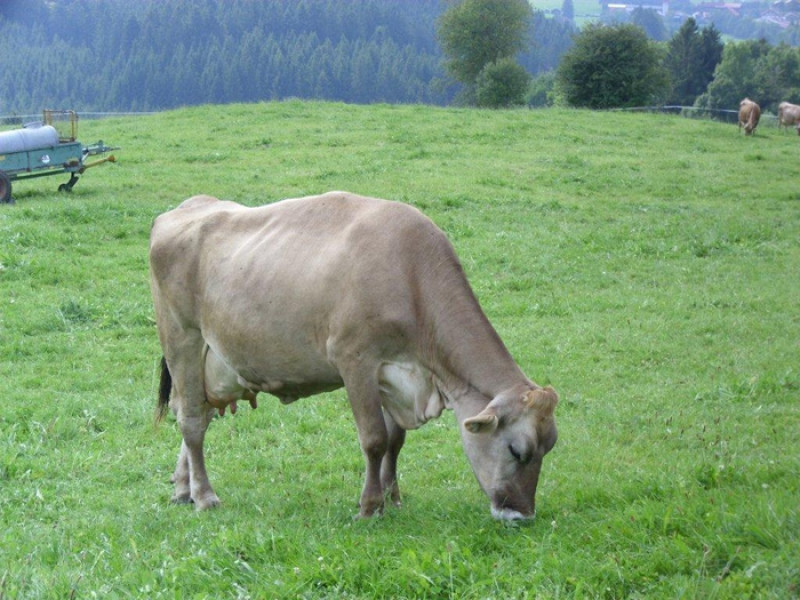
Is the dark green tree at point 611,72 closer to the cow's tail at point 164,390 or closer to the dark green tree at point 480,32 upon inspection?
the dark green tree at point 480,32

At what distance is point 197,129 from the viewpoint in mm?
29594

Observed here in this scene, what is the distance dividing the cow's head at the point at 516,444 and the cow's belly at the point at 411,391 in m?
0.48

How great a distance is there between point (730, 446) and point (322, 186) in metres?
14.7

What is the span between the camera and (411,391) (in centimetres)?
649

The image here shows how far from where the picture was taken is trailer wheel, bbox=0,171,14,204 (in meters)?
19.0

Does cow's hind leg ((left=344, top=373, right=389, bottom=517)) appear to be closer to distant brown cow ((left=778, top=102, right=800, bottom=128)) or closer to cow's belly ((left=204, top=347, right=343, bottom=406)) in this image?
cow's belly ((left=204, top=347, right=343, bottom=406))

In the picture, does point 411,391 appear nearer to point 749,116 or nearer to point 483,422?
point 483,422

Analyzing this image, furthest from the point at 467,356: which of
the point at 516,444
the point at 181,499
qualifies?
the point at 181,499

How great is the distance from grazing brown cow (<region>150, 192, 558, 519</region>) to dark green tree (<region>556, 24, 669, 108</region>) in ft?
143

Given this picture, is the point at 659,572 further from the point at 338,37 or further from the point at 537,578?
the point at 338,37

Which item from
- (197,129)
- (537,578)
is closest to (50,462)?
(537,578)

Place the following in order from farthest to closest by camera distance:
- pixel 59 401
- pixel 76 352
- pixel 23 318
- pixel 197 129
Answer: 1. pixel 197 129
2. pixel 23 318
3. pixel 76 352
4. pixel 59 401

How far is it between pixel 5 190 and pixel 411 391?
14924 millimetres

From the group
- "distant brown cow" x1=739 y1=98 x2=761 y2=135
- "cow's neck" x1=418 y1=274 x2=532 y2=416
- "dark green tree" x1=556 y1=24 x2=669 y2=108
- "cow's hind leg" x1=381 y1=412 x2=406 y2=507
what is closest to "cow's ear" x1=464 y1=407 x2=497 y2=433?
"cow's neck" x1=418 y1=274 x2=532 y2=416
